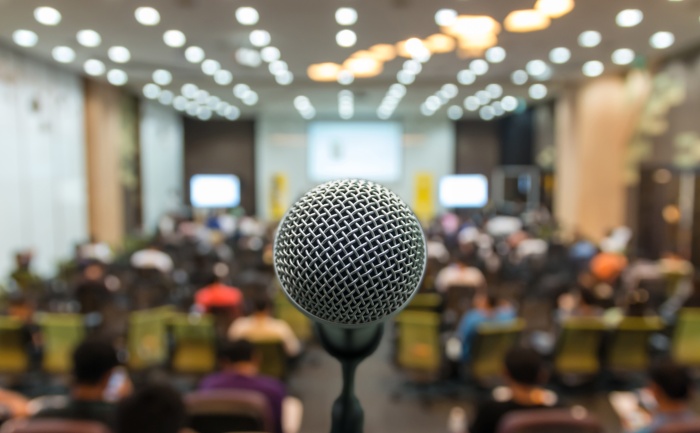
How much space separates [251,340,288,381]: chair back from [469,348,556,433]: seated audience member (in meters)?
2.63

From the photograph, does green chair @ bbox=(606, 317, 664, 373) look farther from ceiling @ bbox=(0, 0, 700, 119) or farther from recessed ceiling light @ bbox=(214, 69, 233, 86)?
recessed ceiling light @ bbox=(214, 69, 233, 86)

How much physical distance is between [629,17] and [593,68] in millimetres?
5619

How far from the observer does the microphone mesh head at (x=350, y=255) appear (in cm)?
94

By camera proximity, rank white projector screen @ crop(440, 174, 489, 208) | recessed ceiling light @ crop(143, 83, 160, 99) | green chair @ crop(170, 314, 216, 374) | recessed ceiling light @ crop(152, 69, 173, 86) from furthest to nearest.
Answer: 1. white projector screen @ crop(440, 174, 489, 208)
2. recessed ceiling light @ crop(143, 83, 160, 99)
3. recessed ceiling light @ crop(152, 69, 173, 86)
4. green chair @ crop(170, 314, 216, 374)

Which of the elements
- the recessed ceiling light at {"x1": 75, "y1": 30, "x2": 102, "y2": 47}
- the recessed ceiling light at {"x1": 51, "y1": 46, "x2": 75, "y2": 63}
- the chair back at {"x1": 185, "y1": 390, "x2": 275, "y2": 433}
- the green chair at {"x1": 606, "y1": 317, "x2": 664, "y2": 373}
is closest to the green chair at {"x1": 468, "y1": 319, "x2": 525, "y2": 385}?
the green chair at {"x1": 606, "y1": 317, "x2": 664, "y2": 373}

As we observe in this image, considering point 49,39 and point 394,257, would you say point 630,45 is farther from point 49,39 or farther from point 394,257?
point 394,257

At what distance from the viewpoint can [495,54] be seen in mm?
11203

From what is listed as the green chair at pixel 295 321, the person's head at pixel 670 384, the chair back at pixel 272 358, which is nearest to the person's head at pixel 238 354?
the chair back at pixel 272 358

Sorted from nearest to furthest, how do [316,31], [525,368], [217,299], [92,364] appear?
[92,364]
[525,368]
[217,299]
[316,31]

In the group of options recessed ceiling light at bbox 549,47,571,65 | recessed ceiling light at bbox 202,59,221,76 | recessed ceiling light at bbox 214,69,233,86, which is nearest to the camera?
recessed ceiling light at bbox 549,47,571,65

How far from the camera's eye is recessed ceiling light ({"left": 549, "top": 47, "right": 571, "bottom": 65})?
11.0 meters

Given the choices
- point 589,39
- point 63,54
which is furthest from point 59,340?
point 589,39

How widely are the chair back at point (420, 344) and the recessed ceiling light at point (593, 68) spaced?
8855 mm

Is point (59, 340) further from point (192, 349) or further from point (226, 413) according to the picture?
point (226, 413)
